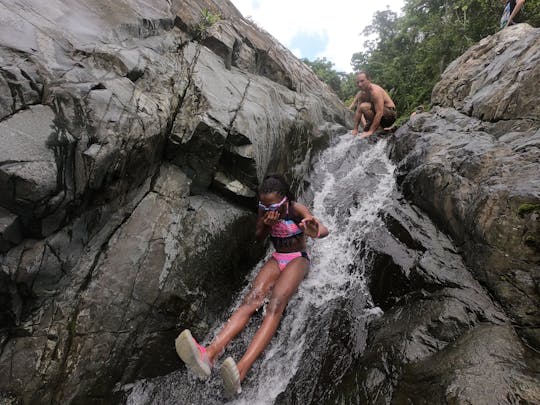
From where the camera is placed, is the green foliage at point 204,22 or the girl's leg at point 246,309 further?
the green foliage at point 204,22

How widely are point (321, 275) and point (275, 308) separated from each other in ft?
4.51

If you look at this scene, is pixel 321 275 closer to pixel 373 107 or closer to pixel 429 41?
pixel 373 107

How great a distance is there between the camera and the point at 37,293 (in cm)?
363

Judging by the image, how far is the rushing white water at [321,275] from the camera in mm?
4062

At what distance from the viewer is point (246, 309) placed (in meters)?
4.33

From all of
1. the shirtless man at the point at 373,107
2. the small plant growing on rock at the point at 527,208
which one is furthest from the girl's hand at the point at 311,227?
the shirtless man at the point at 373,107

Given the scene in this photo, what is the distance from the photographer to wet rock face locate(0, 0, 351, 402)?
11.4 ft

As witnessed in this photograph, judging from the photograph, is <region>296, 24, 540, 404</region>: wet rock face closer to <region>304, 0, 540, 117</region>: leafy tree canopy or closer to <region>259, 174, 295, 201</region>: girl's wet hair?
<region>259, 174, 295, 201</region>: girl's wet hair

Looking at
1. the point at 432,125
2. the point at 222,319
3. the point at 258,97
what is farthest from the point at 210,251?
the point at 432,125

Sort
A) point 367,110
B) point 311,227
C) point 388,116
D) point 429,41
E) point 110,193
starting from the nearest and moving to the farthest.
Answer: point 110,193
point 311,227
point 388,116
point 367,110
point 429,41

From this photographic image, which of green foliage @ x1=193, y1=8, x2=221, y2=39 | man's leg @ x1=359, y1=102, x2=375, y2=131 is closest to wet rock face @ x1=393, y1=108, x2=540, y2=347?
man's leg @ x1=359, y1=102, x2=375, y2=131

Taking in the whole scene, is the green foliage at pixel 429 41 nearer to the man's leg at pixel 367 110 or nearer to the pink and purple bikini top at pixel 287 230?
the man's leg at pixel 367 110

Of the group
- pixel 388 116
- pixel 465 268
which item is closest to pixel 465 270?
pixel 465 268

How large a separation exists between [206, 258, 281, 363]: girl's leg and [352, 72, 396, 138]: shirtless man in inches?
251
